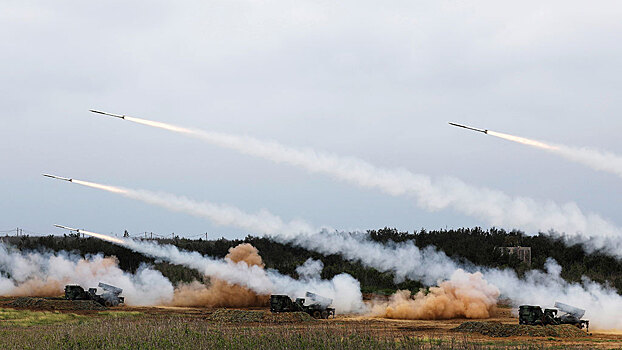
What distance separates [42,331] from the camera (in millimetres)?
38031

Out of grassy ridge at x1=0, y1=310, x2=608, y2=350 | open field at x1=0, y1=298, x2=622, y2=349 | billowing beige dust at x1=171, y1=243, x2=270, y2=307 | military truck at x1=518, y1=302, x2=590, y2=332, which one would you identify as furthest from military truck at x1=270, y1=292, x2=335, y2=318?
grassy ridge at x1=0, y1=310, x2=608, y2=350

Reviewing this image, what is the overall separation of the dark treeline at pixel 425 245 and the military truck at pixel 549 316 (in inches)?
818

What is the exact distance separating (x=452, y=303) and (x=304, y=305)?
912cm

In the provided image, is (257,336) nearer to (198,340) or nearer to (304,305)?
(198,340)

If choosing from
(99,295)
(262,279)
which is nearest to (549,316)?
(262,279)

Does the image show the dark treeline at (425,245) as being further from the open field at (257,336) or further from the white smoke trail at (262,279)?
the open field at (257,336)

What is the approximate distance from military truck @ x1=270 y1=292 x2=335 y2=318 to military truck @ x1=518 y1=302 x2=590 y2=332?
12.9 meters

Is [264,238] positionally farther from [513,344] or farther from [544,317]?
[513,344]

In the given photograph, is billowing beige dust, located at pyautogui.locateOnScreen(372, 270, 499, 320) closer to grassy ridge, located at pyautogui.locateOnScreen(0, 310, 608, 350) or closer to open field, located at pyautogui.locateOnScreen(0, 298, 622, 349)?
open field, located at pyautogui.locateOnScreen(0, 298, 622, 349)

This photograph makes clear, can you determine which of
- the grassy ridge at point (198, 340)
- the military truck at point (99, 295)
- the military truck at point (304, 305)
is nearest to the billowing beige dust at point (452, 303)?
the military truck at point (304, 305)

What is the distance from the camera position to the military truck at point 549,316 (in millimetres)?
41938

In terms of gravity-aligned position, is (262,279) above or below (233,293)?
above

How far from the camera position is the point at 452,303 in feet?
173

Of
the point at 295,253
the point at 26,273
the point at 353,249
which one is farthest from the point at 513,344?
the point at 26,273
